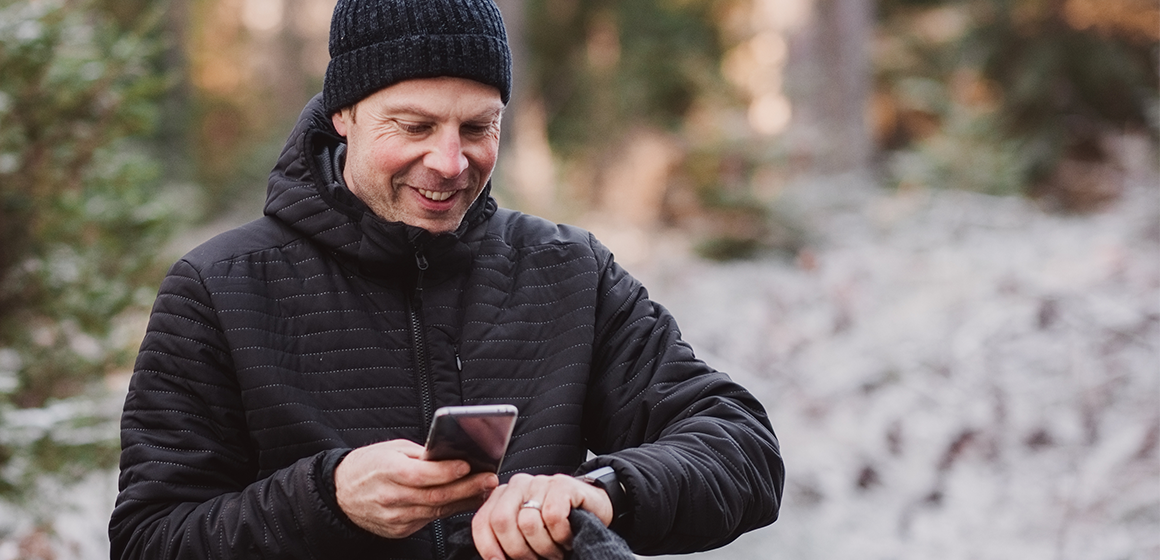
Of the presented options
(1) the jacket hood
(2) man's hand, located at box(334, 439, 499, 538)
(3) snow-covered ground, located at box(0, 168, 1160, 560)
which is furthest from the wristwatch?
(3) snow-covered ground, located at box(0, 168, 1160, 560)

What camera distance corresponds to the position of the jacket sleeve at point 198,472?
1.82 metres

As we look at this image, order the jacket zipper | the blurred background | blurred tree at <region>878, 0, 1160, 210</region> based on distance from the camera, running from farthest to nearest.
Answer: blurred tree at <region>878, 0, 1160, 210</region> → the blurred background → the jacket zipper

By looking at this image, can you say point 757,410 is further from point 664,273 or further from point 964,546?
point 664,273

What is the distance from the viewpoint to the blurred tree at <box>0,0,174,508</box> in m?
4.01

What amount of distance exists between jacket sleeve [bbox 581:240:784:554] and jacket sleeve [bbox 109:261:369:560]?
511 mm

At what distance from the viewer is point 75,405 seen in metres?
4.02

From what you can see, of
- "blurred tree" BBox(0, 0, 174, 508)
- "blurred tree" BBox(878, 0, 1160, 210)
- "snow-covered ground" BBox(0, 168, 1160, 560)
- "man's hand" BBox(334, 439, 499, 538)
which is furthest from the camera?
"blurred tree" BBox(878, 0, 1160, 210)

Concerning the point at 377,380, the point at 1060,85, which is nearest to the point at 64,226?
the point at 377,380

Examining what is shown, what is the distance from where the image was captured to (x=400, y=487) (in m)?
1.68

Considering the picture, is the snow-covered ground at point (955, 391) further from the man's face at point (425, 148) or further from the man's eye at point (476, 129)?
the man's eye at point (476, 129)

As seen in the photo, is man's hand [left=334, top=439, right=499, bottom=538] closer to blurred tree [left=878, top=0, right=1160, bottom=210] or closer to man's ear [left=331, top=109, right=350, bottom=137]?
man's ear [left=331, top=109, right=350, bottom=137]

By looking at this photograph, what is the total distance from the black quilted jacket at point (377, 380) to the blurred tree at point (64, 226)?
2.17 meters

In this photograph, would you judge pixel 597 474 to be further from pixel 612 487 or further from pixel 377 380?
pixel 377 380

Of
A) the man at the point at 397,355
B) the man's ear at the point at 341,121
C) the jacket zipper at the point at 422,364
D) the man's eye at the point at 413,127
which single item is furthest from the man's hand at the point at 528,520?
the man's ear at the point at 341,121
